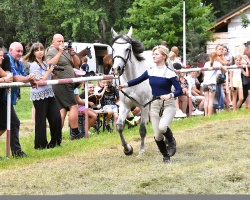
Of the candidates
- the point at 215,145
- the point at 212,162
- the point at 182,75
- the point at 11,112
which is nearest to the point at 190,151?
the point at 215,145

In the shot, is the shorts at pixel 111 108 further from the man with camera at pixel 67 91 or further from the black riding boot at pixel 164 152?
the black riding boot at pixel 164 152

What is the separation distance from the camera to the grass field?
29.8 ft

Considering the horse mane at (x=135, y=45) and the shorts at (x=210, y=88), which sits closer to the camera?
the horse mane at (x=135, y=45)

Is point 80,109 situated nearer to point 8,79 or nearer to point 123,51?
point 123,51

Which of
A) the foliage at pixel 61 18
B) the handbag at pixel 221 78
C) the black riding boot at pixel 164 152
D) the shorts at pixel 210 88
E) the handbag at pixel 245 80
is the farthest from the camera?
the foliage at pixel 61 18

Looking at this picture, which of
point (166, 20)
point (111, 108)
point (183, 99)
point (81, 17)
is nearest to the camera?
point (111, 108)

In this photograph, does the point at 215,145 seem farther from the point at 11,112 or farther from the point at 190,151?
the point at 11,112

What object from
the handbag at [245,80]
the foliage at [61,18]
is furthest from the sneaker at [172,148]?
the foliage at [61,18]

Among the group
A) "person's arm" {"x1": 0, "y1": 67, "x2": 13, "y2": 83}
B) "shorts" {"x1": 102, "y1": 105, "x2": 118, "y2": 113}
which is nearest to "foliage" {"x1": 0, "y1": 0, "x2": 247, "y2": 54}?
"shorts" {"x1": 102, "y1": 105, "x2": 118, "y2": 113}

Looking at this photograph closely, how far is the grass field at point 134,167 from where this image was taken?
9.09 metres

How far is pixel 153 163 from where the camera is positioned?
1120 centimetres

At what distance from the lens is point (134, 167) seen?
1081 cm

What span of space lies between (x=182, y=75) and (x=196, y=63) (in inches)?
1050

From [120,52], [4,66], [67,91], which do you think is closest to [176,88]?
[120,52]
